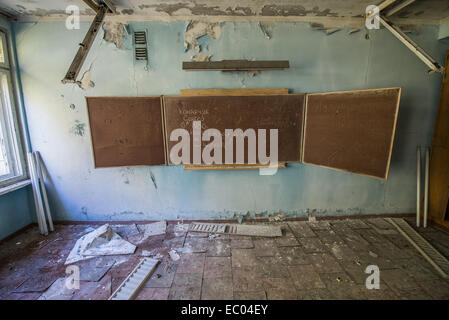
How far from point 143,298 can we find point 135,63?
3008 millimetres

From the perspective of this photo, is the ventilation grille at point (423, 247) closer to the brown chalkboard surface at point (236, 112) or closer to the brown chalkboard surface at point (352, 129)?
the brown chalkboard surface at point (352, 129)

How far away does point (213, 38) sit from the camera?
9.32 feet

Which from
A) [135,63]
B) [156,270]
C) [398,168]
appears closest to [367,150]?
[398,168]

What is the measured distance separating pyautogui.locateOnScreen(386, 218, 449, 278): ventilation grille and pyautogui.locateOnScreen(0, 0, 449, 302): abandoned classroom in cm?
3

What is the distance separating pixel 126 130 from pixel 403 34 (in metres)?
3.93

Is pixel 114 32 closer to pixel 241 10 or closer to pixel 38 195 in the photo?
pixel 241 10

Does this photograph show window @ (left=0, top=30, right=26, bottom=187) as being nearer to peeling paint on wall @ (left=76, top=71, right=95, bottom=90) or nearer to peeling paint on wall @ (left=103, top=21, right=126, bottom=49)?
peeling paint on wall @ (left=76, top=71, right=95, bottom=90)

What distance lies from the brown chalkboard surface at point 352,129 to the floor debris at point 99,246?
9.66ft

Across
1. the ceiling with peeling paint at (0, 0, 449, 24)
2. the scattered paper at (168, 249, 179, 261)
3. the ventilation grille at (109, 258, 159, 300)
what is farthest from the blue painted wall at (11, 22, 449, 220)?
the ventilation grille at (109, 258, 159, 300)

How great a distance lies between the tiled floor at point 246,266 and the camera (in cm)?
203

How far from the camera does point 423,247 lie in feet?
8.63

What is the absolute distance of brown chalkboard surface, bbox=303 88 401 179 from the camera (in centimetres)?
236
